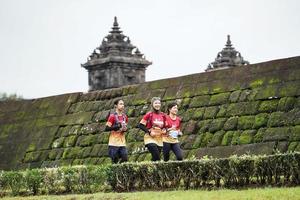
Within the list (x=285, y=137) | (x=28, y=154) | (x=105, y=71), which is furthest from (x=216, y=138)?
(x=105, y=71)

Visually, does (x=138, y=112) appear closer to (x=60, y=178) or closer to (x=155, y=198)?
(x=60, y=178)

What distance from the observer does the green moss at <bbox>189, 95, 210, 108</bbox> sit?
20416mm

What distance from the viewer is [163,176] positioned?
50.9 ft

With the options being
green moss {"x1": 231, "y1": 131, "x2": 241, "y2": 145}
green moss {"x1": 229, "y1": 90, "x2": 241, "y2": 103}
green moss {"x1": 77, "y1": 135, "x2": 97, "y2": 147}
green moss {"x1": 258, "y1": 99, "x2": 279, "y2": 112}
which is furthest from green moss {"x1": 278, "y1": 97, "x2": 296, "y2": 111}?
green moss {"x1": 77, "y1": 135, "x2": 97, "y2": 147}

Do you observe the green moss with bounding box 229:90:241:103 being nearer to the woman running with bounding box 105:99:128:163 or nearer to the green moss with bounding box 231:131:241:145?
the green moss with bounding box 231:131:241:145

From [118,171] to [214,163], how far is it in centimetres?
220

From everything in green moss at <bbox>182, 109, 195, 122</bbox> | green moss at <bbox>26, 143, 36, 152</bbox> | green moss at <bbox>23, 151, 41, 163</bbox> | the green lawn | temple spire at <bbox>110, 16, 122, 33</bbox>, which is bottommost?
the green lawn

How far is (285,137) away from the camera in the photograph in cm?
1773

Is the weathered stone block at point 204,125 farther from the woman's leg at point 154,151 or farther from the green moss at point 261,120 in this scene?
the woman's leg at point 154,151

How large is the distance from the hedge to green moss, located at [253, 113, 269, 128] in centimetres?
355

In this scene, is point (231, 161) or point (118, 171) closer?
point (231, 161)

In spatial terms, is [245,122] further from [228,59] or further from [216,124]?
[228,59]

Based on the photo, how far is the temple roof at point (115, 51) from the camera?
265 ft

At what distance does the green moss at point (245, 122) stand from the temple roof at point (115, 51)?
6162 centimetres
